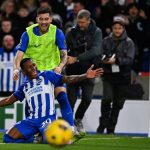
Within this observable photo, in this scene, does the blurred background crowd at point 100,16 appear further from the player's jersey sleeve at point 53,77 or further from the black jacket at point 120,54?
the player's jersey sleeve at point 53,77

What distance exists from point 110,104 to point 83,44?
1640mm

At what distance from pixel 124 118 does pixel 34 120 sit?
5.49 m

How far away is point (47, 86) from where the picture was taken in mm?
12875

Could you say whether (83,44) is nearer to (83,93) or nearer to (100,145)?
(83,93)

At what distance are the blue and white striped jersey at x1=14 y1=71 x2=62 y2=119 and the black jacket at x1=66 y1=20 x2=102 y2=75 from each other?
2.79 meters

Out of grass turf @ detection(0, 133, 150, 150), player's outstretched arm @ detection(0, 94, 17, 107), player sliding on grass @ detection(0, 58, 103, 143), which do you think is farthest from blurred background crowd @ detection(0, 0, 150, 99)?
player sliding on grass @ detection(0, 58, 103, 143)

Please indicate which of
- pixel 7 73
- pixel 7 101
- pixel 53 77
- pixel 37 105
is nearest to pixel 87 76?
pixel 53 77

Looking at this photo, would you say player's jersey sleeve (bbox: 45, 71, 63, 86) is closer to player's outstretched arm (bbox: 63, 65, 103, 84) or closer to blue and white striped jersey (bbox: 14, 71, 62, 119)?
blue and white striped jersey (bbox: 14, 71, 62, 119)

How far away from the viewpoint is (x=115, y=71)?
54.4ft

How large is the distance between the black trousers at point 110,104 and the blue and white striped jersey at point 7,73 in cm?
261

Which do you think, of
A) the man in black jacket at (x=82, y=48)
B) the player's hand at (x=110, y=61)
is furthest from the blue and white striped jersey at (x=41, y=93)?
the player's hand at (x=110, y=61)

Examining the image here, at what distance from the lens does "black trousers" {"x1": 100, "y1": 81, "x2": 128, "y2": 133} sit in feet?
54.3

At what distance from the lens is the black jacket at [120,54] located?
54.0 ft

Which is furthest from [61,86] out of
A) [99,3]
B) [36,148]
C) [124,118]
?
[99,3]
